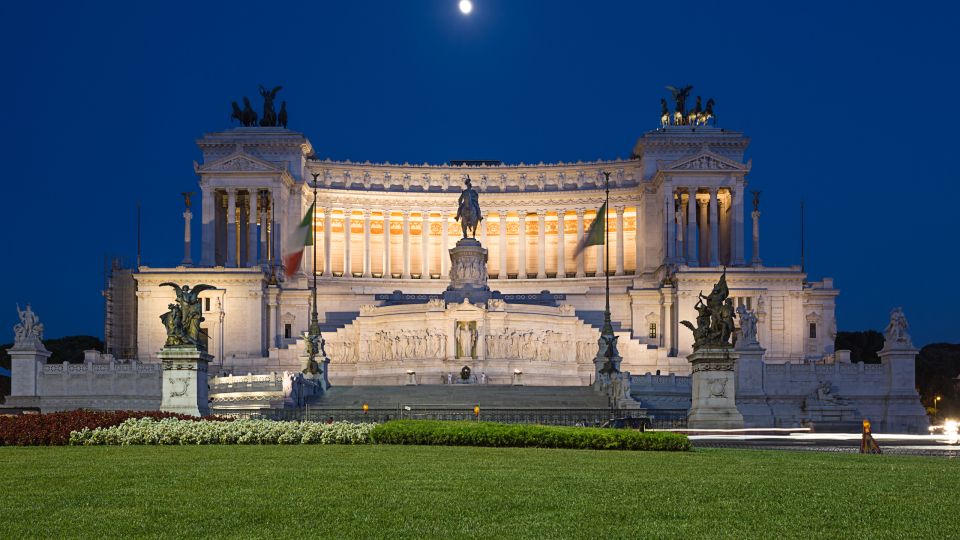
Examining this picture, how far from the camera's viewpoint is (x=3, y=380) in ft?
388

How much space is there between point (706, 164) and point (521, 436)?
259 ft

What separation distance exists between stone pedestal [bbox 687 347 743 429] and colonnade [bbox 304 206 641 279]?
2773 inches

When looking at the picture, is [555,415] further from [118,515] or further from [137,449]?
[118,515]

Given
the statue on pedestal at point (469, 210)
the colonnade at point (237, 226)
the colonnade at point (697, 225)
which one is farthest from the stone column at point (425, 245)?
the statue on pedestal at point (469, 210)

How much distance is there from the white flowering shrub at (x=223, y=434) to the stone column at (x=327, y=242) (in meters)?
78.1

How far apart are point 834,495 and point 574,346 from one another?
2520 inches

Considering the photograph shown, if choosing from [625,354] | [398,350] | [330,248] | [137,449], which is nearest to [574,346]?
[625,354]

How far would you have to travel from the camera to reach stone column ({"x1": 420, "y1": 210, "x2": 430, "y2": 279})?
374ft

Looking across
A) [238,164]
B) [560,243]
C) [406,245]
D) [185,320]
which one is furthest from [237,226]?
[185,320]

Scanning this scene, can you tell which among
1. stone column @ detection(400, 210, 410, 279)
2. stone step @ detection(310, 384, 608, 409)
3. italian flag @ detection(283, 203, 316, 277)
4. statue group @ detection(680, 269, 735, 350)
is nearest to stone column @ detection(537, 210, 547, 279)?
stone column @ detection(400, 210, 410, 279)

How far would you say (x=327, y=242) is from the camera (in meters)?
111

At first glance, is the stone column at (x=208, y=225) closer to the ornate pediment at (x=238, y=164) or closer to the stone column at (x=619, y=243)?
the ornate pediment at (x=238, y=164)

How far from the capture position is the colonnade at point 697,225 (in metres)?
104

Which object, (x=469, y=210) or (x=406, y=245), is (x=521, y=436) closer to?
(x=469, y=210)
